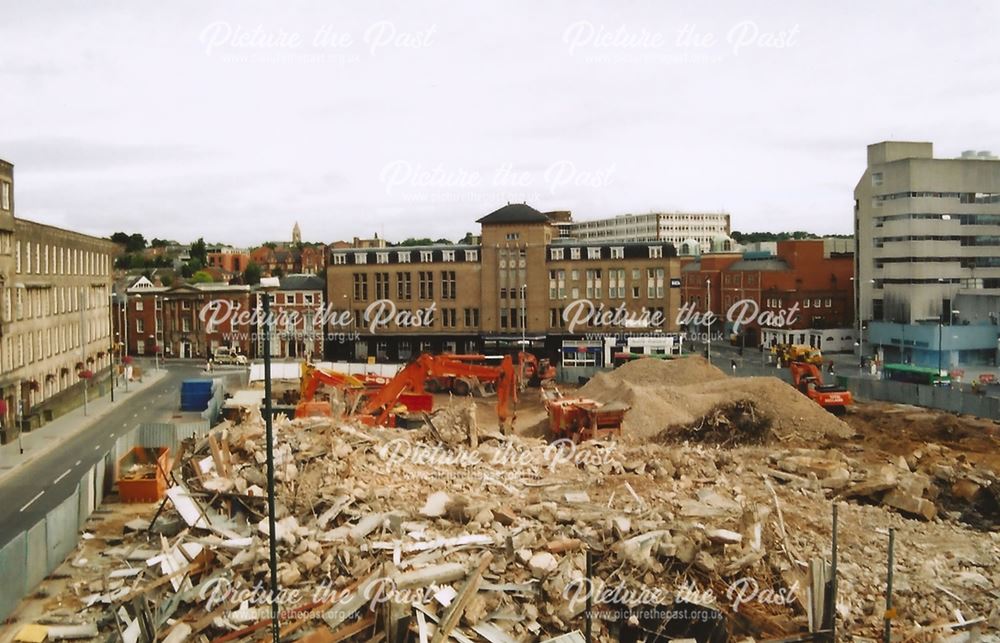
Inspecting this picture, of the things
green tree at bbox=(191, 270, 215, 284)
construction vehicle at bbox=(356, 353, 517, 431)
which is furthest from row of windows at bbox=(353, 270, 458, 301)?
green tree at bbox=(191, 270, 215, 284)

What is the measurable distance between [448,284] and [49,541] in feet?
184

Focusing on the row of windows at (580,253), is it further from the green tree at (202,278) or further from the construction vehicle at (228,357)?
the green tree at (202,278)

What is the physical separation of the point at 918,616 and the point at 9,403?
3927 centimetres

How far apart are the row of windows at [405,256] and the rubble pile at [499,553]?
162ft

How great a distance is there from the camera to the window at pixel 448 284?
243ft

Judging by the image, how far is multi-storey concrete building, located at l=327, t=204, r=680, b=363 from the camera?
71.6 meters

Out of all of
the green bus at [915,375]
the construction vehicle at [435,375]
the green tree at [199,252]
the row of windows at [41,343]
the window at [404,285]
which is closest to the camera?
the construction vehicle at [435,375]

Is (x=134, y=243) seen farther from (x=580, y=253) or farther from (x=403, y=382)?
(x=403, y=382)

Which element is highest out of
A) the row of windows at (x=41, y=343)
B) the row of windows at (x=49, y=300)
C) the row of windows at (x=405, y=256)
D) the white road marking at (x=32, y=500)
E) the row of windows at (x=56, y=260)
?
the row of windows at (x=405, y=256)

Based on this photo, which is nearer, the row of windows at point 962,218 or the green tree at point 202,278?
the row of windows at point 962,218

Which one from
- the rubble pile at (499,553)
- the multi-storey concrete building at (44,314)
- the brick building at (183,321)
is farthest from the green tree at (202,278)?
the rubble pile at (499,553)

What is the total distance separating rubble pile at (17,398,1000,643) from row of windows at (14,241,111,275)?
2613 cm

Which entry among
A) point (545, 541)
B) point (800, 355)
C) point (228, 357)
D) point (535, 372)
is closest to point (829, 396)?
point (800, 355)

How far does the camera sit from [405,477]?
23.1m
